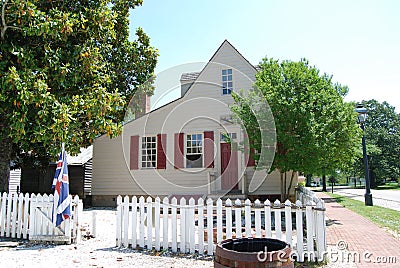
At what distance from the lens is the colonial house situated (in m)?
14.0

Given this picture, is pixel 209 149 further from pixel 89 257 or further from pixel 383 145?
pixel 383 145

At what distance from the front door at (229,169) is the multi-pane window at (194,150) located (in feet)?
3.48

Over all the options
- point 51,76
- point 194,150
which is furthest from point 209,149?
point 51,76

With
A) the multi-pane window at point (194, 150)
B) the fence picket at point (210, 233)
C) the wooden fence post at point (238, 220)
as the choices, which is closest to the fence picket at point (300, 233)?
the wooden fence post at point (238, 220)

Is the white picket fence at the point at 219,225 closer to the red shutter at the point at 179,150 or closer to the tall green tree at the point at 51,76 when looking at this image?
the tall green tree at the point at 51,76

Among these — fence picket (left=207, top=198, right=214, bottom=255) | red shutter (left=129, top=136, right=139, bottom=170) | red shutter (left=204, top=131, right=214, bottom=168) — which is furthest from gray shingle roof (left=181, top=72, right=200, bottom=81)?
fence picket (left=207, top=198, right=214, bottom=255)

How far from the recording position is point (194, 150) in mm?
14688

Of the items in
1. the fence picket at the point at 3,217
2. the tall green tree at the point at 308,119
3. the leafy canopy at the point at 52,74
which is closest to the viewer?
the fence picket at the point at 3,217

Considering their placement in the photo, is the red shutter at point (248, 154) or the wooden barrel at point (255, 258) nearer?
the wooden barrel at point (255, 258)

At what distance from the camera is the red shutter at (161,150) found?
14812 mm

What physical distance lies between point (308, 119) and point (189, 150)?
6.19 metres

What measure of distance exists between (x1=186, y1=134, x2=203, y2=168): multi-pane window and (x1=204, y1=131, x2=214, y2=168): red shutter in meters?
0.26

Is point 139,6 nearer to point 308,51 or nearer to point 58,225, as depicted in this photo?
point 308,51

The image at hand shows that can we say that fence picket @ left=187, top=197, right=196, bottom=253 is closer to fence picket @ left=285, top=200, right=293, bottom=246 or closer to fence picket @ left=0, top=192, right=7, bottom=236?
fence picket @ left=285, top=200, right=293, bottom=246
